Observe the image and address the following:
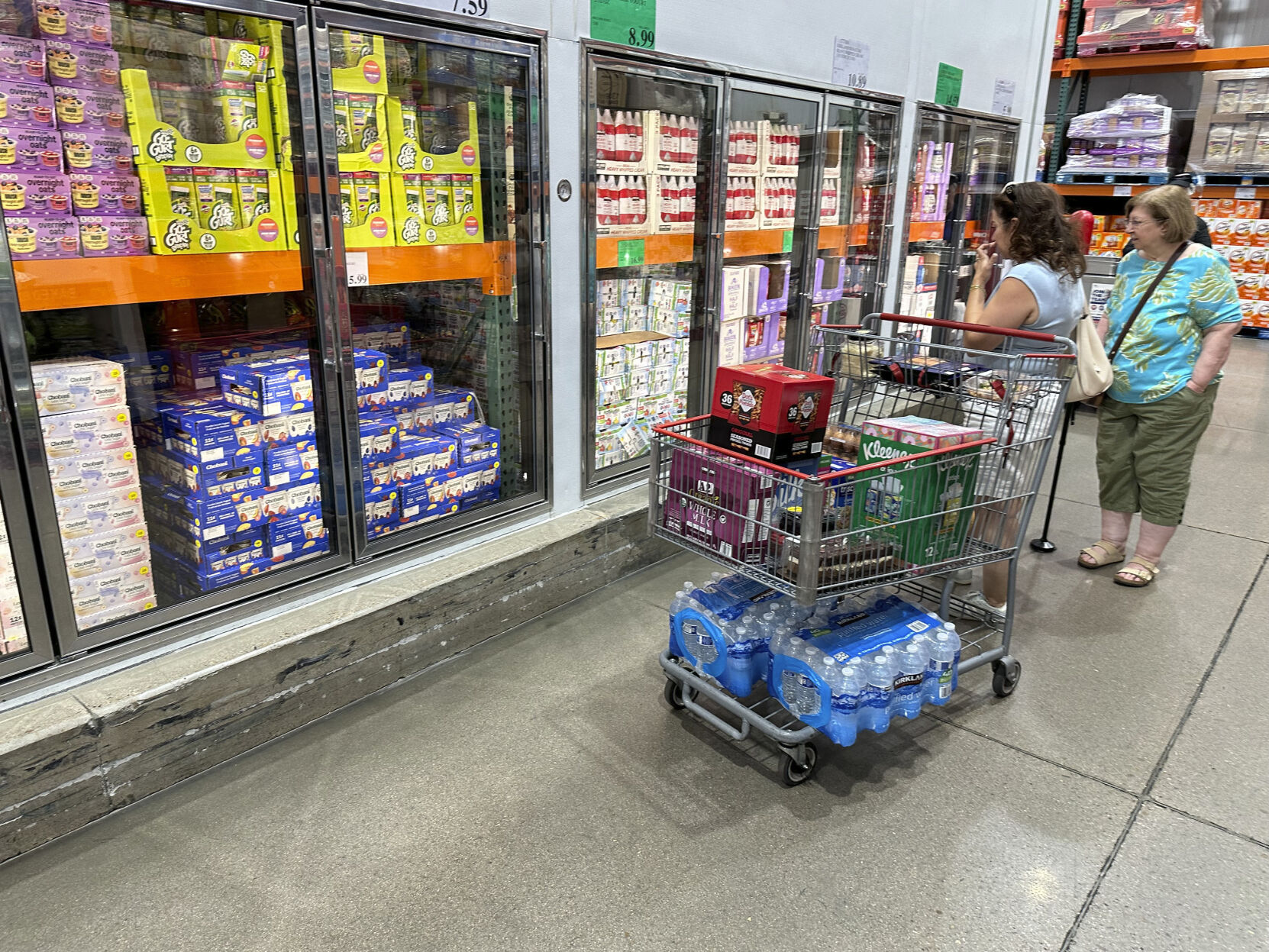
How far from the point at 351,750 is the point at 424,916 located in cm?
76

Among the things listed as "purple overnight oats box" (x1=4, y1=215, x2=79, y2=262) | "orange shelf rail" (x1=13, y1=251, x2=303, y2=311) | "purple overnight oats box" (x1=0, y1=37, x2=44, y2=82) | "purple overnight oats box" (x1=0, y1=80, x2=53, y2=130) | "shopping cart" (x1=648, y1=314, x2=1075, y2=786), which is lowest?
"shopping cart" (x1=648, y1=314, x2=1075, y2=786)

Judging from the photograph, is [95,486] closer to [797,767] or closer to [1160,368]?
[797,767]

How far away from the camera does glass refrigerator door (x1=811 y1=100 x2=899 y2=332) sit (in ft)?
16.0

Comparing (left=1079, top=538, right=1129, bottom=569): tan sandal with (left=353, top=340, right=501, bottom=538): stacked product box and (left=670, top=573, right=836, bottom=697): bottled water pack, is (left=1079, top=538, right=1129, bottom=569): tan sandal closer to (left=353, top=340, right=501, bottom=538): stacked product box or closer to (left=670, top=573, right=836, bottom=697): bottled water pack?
(left=670, top=573, right=836, bottom=697): bottled water pack

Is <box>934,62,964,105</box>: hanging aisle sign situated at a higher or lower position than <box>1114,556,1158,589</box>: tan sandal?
higher

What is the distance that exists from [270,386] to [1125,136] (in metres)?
8.93

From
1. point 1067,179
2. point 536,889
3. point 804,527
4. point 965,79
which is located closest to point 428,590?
point 536,889

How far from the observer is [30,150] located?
86.5 inches

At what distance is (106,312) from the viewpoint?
8.72 ft

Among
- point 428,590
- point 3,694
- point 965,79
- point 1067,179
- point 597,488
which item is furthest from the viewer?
point 1067,179

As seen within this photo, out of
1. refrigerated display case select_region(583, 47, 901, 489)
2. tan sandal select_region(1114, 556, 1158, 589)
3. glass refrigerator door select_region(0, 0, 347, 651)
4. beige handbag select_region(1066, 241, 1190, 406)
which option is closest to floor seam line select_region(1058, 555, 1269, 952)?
tan sandal select_region(1114, 556, 1158, 589)

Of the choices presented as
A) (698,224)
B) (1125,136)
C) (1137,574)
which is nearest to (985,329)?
(698,224)

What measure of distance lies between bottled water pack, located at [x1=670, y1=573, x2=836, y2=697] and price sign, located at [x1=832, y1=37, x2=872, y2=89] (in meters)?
2.94

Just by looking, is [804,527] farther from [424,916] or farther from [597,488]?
[597,488]
